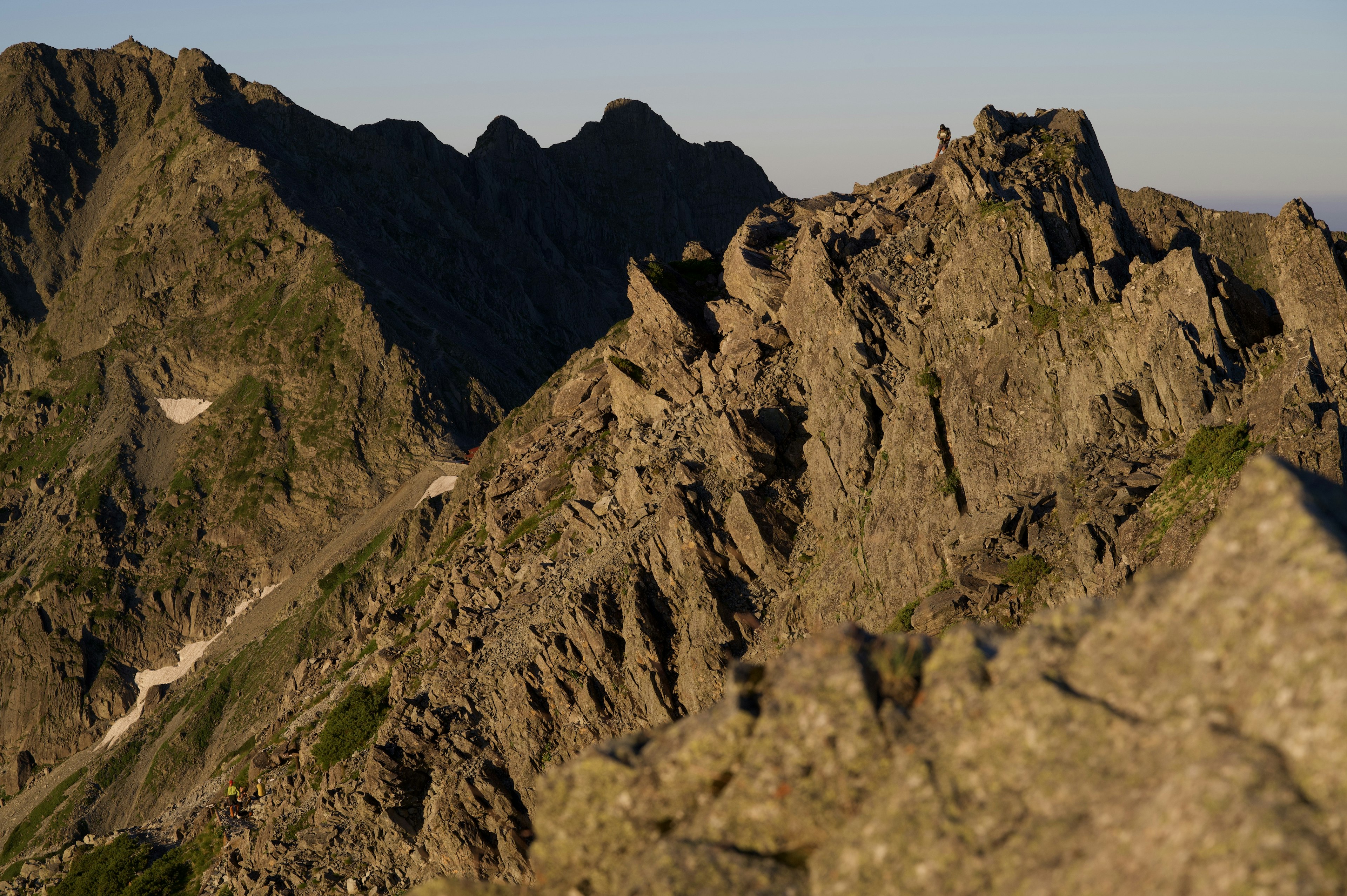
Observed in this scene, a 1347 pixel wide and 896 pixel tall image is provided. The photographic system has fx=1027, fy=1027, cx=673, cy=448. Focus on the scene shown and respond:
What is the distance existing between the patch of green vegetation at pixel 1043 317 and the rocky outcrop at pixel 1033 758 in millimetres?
44256

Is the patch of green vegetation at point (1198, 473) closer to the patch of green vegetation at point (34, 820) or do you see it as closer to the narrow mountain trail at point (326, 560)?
the narrow mountain trail at point (326, 560)

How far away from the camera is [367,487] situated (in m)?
179

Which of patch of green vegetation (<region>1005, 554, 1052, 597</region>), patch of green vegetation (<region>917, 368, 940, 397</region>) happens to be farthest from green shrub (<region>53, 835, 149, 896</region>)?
patch of green vegetation (<region>1005, 554, 1052, 597</region>)

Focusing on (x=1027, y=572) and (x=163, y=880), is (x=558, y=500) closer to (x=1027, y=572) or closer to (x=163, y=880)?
(x=163, y=880)

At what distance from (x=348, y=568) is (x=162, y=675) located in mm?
36897

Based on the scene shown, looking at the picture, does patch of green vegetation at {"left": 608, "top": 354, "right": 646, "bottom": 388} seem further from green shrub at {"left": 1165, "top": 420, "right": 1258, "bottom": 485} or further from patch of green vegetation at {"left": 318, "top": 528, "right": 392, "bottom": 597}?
patch of green vegetation at {"left": 318, "top": 528, "right": 392, "bottom": 597}

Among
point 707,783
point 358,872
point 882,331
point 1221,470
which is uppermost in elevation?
point 882,331

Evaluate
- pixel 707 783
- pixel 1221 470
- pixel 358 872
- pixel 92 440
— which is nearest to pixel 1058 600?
pixel 1221 470

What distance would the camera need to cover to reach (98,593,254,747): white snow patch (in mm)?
152000

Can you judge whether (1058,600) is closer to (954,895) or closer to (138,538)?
(954,895)

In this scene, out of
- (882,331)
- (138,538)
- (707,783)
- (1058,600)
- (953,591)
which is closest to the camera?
(707,783)

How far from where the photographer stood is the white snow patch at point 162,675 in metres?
152

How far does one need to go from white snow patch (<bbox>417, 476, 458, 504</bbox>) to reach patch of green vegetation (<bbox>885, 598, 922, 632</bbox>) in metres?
120

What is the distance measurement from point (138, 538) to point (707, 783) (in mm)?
185192
